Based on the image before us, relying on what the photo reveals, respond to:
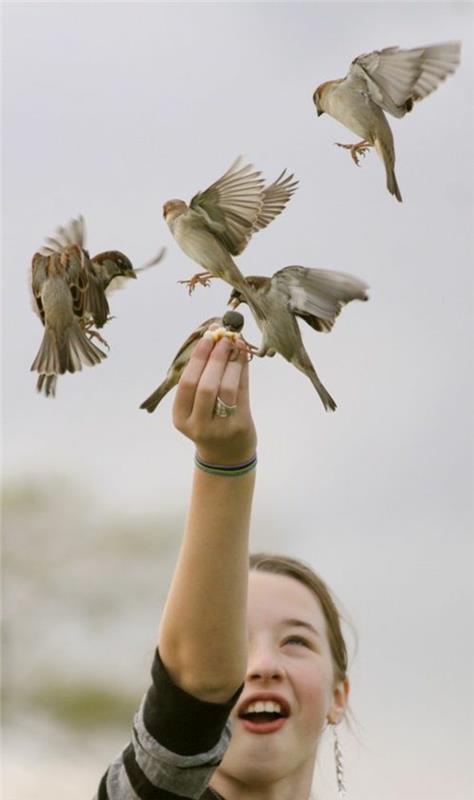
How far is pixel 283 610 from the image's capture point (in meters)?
3.71

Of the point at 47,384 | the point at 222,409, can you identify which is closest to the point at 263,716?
the point at 222,409

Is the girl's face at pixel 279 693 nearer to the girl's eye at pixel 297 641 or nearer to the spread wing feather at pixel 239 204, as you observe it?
the girl's eye at pixel 297 641

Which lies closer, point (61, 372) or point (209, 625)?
point (61, 372)

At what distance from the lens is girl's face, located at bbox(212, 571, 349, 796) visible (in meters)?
3.52

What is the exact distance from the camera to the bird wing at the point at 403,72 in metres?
2.38

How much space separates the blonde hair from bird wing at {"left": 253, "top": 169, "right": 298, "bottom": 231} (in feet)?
4.90

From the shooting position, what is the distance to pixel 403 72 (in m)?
2.43

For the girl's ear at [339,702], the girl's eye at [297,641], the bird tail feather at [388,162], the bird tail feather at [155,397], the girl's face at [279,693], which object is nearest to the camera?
the bird tail feather at [388,162]

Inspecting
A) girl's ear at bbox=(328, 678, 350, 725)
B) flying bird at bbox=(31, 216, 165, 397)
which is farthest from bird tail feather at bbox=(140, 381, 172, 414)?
girl's ear at bbox=(328, 678, 350, 725)

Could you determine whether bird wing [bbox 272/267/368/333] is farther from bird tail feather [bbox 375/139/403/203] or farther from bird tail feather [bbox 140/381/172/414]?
bird tail feather [bbox 140/381/172/414]

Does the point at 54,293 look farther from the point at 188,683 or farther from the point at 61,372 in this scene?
the point at 188,683

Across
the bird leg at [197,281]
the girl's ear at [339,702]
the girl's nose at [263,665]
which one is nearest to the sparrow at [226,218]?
the bird leg at [197,281]

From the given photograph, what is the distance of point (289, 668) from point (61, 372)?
1.61m

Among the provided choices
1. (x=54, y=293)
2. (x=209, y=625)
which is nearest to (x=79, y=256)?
(x=54, y=293)
